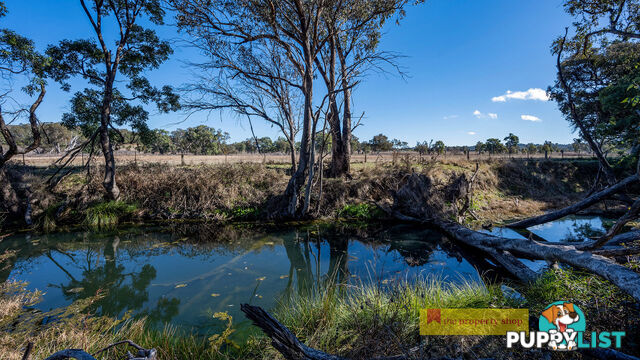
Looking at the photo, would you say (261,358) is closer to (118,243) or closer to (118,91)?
(118,243)

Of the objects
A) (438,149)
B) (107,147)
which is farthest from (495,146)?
(107,147)

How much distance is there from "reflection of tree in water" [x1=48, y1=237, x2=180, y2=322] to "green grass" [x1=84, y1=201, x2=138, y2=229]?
3034 mm

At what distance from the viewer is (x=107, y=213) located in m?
9.45

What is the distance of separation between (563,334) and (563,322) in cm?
14

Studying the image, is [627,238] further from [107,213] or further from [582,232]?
[107,213]

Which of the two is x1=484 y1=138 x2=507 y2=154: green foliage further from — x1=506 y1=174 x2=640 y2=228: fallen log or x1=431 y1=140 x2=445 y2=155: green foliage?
x1=506 y1=174 x2=640 y2=228: fallen log

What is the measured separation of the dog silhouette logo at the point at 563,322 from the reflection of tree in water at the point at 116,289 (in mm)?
5042

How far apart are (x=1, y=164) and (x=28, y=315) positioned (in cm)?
911

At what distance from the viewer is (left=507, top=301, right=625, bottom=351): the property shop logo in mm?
2135

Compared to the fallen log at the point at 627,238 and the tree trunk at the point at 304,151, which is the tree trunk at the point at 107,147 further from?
the fallen log at the point at 627,238

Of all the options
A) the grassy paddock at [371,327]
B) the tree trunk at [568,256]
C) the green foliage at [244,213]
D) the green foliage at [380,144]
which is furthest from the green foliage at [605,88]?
Result: the green foliage at [380,144]

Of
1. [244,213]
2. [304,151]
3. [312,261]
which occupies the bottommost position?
[312,261]

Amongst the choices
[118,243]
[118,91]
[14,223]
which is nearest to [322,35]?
[118,91]

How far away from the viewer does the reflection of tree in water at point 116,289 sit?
4113 mm
